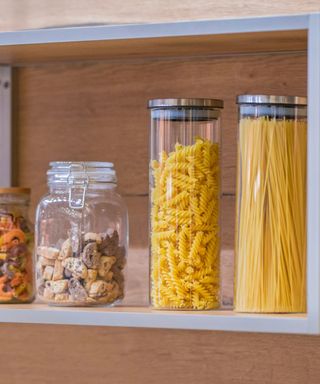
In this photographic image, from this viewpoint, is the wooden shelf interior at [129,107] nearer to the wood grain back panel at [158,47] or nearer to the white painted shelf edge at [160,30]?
the wood grain back panel at [158,47]

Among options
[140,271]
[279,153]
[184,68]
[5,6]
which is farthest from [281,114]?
[5,6]

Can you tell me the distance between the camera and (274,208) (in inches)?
48.0

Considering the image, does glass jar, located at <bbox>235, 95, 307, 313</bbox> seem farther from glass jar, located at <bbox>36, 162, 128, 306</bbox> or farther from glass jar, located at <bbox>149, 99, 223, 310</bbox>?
glass jar, located at <bbox>36, 162, 128, 306</bbox>

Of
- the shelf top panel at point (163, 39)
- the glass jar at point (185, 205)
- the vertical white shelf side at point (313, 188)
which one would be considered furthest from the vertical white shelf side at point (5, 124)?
the vertical white shelf side at point (313, 188)

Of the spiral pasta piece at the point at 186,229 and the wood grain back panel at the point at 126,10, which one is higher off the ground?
the wood grain back panel at the point at 126,10

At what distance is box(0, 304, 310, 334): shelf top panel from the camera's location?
1.16m

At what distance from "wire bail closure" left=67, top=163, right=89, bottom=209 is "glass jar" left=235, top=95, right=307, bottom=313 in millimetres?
244

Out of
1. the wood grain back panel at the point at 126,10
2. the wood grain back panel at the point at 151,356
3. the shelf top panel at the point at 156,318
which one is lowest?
the wood grain back panel at the point at 151,356

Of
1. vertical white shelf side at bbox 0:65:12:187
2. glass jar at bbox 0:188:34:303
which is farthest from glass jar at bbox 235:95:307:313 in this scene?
vertical white shelf side at bbox 0:65:12:187

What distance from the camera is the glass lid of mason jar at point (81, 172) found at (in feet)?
4.41

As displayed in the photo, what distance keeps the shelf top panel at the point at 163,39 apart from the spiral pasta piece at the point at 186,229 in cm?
15

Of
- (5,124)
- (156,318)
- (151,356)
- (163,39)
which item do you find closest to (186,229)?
(156,318)

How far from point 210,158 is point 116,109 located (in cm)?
32

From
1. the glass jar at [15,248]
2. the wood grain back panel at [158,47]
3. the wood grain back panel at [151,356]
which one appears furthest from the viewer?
the wood grain back panel at [151,356]
